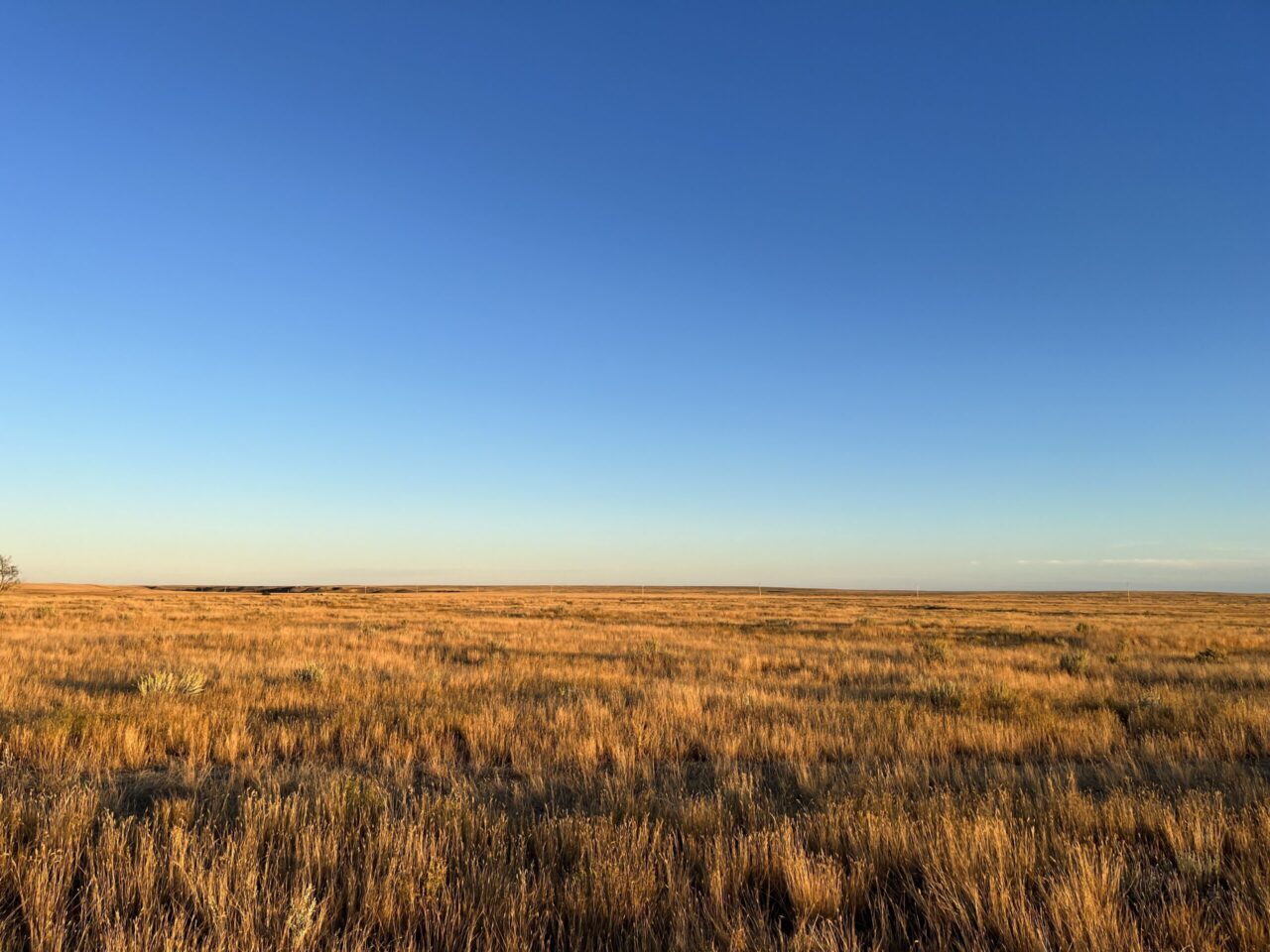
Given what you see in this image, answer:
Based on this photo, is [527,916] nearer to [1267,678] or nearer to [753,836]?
[753,836]

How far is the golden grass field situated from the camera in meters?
3.36

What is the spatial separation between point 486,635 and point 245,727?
1540cm

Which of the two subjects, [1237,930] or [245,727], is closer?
[1237,930]

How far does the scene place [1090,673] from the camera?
1486 cm

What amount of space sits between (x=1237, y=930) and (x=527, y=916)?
132 inches

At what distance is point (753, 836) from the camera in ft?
13.9

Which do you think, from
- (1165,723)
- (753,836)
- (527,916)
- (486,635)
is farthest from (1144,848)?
(486,635)

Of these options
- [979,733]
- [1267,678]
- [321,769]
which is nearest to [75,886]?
[321,769]

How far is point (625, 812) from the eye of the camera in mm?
5016

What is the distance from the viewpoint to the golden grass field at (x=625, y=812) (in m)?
3.36

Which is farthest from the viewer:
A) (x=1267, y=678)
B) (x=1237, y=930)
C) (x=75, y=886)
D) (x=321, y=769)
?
(x=1267, y=678)

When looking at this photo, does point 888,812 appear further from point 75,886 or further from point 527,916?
point 75,886

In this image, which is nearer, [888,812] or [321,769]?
[888,812]

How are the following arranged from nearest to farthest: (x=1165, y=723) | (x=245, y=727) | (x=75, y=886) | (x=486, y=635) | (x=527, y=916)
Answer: (x=527, y=916) → (x=75, y=886) → (x=245, y=727) → (x=1165, y=723) → (x=486, y=635)
